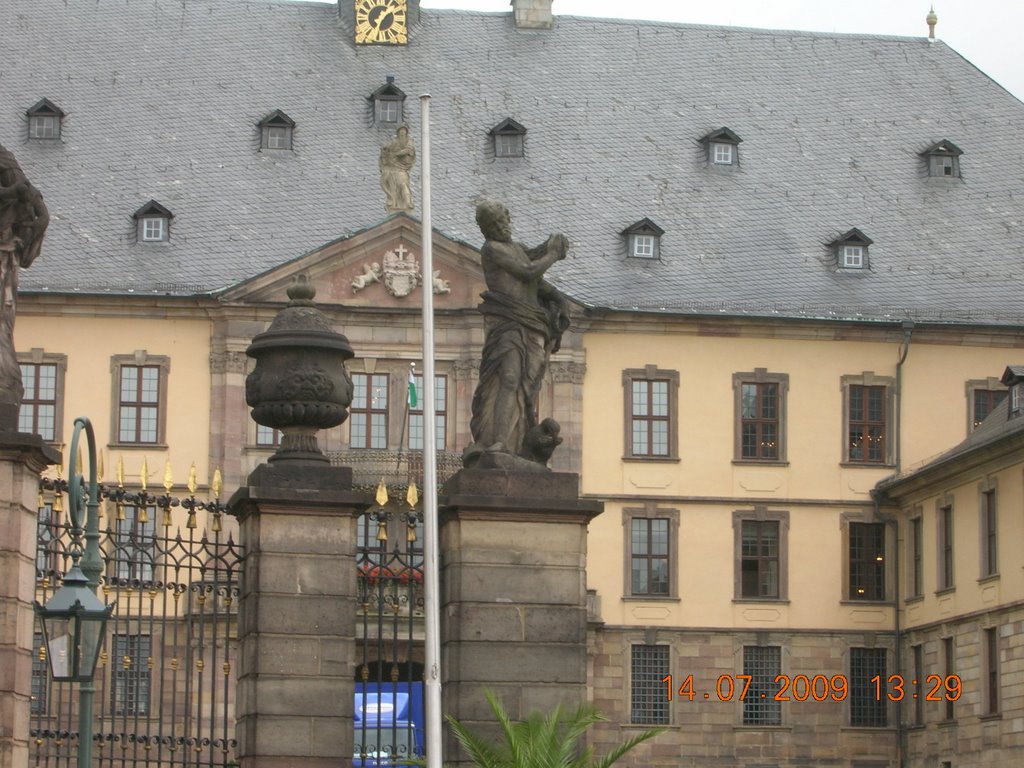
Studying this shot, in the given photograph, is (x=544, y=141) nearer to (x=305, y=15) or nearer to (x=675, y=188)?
(x=675, y=188)

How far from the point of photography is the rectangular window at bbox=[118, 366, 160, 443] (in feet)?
165

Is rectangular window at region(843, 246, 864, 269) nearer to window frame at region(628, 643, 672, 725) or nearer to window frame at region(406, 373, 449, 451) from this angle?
window frame at region(628, 643, 672, 725)

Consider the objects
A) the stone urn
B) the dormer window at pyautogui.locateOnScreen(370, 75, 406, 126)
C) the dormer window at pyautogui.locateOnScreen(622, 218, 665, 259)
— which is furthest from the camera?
the dormer window at pyautogui.locateOnScreen(370, 75, 406, 126)

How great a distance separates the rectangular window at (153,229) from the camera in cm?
5172

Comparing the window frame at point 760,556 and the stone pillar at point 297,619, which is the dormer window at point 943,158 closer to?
the window frame at point 760,556

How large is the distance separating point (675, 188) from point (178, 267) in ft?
38.2

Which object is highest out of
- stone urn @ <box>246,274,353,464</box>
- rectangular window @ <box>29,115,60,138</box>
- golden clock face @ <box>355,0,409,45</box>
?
golden clock face @ <box>355,0,409,45</box>

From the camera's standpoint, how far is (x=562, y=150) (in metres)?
55.9

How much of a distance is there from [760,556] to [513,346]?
106 ft

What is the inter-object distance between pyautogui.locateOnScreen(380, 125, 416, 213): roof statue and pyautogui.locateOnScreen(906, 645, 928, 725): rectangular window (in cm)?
1403

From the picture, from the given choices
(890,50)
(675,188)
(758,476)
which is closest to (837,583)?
(758,476)

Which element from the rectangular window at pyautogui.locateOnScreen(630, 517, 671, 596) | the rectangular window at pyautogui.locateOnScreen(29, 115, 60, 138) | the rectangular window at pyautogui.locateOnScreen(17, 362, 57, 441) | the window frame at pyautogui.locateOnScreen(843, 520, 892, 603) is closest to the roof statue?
the rectangular window at pyautogui.locateOnScreen(17, 362, 57, 441)

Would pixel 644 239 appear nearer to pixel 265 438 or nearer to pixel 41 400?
pixel 265 438

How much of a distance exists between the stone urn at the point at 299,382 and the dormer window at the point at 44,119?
34936 millimetres
